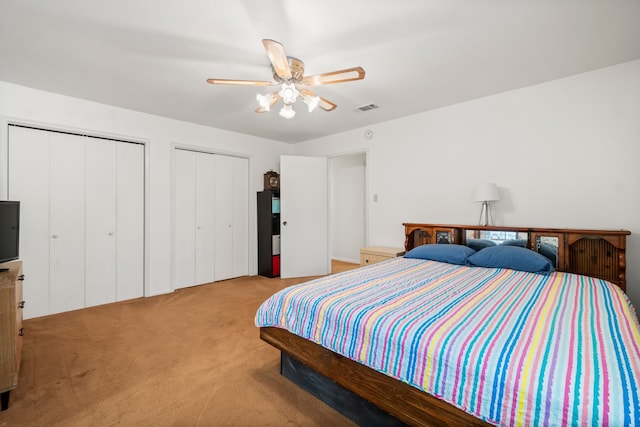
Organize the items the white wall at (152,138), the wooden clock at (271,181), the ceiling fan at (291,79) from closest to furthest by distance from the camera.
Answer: the ceiling fan at (291,79) < the white wall at (152,138) < the wooden clock at (271,181)

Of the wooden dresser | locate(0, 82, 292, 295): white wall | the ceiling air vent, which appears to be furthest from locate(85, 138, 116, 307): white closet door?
the ceiling air vent

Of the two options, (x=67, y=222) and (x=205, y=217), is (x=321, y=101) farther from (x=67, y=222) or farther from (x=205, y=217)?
(x=67, y=222)

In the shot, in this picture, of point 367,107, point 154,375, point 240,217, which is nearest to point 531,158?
point 367,107

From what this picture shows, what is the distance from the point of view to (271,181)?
16.1 feet

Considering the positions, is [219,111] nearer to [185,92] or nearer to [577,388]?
[185,92]

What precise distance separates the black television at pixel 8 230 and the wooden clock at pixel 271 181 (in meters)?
3.07

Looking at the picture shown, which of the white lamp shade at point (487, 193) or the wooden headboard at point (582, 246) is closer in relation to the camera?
the wooden headboard at point (582, 246)

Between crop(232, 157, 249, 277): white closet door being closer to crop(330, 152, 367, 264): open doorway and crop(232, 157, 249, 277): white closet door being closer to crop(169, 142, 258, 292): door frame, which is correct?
crop(169, 142, 258, 292): door frame

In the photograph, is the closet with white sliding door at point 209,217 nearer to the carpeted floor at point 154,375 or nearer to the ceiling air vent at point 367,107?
the carpeted floor at point 154,375

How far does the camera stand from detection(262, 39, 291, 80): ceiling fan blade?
1.71m

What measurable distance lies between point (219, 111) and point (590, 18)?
138 inches

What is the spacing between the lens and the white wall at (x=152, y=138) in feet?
9.53

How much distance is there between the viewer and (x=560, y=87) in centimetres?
279

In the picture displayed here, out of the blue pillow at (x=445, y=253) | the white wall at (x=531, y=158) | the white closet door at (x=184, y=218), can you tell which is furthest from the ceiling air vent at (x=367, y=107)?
the white closet door at (x=184, y=218)
